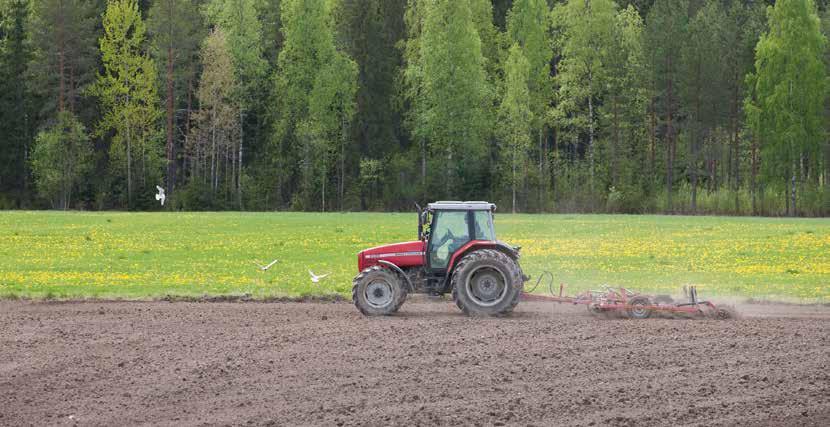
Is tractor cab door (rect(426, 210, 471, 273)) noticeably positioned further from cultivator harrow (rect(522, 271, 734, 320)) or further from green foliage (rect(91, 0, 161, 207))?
green foliage (rect(91, 0, 161, 207))

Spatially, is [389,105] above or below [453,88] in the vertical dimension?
below

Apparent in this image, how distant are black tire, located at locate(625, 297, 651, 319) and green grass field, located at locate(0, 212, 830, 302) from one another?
5846 mm

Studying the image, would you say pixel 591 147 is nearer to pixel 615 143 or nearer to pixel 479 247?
pixel 615 143

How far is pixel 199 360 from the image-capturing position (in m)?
16.7

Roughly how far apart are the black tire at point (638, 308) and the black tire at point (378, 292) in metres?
4.63

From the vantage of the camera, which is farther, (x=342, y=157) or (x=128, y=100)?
(x=128, y=100)

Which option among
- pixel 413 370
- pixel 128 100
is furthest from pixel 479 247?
pixel 128 100

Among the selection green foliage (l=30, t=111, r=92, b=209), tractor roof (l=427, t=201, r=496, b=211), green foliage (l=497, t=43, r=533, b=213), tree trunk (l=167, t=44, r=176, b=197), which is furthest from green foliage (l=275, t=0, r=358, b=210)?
tractor roof (l=427, t=201, r=496, b=211)

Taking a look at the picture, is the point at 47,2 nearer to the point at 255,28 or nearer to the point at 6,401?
the point at 255,28

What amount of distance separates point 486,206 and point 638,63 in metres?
66.7

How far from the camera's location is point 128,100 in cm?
8506

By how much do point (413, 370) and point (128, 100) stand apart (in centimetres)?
7415

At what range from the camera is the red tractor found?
20703 mm

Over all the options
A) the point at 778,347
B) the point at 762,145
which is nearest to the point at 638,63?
the point at 762,145
